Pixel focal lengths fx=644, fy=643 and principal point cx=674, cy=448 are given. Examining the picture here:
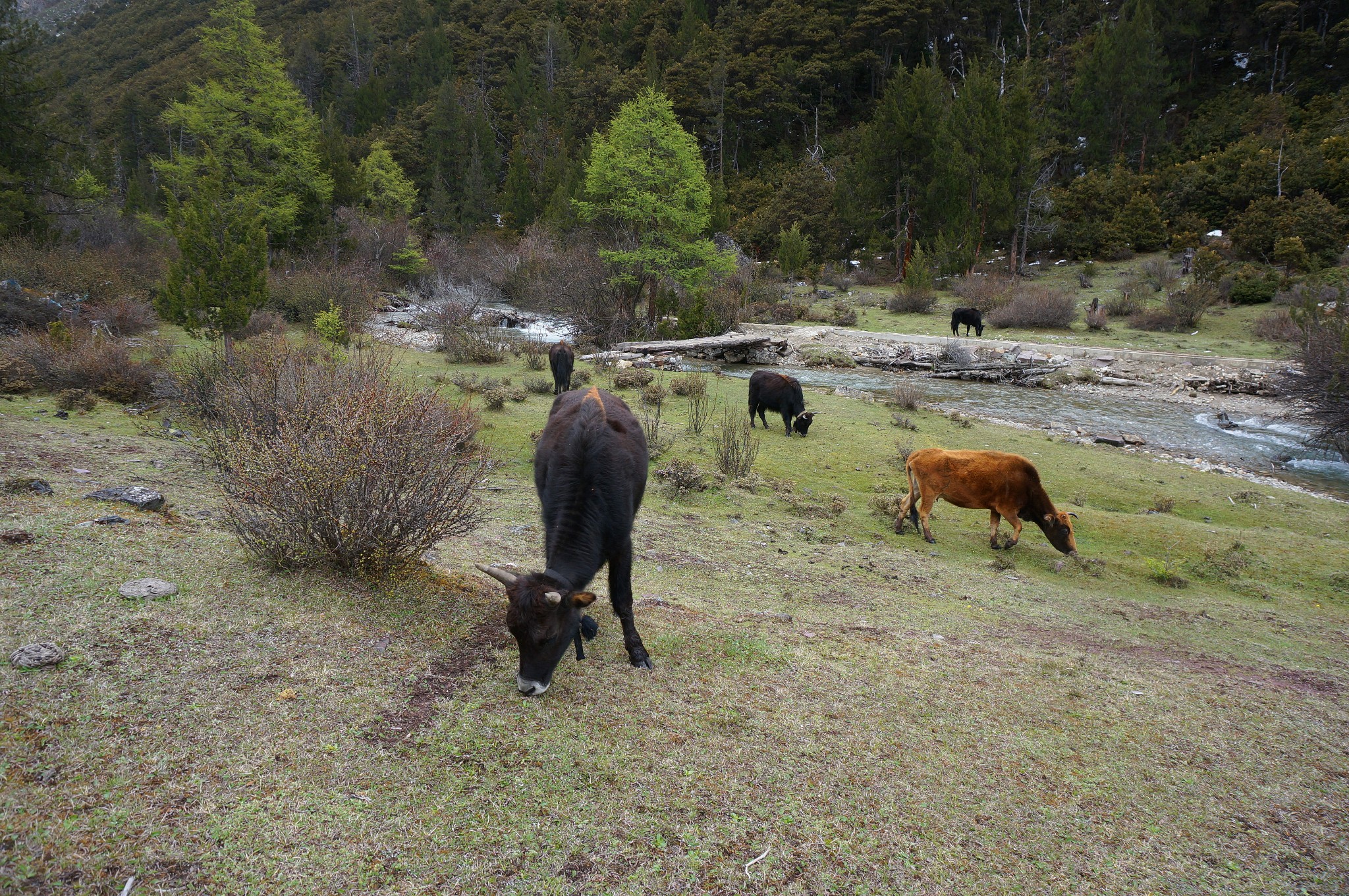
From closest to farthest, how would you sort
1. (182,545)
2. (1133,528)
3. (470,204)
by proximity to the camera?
(182,545), (1133,528), (470,204)

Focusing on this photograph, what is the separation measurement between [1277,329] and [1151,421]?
10.7 meters

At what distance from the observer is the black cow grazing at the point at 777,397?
1387 centimetres

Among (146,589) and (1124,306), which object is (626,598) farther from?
(1124,306)

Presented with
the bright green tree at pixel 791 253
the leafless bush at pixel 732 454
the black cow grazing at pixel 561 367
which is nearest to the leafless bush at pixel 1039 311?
the bright green tree at pixel 791 253

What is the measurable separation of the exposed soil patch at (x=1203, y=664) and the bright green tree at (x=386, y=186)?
50.0 metres

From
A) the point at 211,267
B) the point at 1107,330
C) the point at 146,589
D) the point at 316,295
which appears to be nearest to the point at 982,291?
the point at 1107,330

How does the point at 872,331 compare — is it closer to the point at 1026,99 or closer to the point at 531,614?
the point at 1026,99

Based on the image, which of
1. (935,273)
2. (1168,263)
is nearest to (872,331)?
(935,273)

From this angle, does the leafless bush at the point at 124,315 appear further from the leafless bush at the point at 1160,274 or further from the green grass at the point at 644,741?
the leafless bush at the point at 1160,274

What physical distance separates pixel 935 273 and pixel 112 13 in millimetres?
182657

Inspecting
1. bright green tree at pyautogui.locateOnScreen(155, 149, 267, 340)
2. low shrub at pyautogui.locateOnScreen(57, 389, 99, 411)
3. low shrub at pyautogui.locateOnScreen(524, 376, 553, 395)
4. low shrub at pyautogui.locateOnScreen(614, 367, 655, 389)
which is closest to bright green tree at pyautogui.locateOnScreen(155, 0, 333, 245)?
low shrub at pyautogui.locateOnScreen(524, 376, 553, 395)

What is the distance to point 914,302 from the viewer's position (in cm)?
3400

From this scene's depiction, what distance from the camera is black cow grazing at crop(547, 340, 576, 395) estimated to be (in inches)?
640

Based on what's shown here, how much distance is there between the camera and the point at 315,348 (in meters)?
10.2
